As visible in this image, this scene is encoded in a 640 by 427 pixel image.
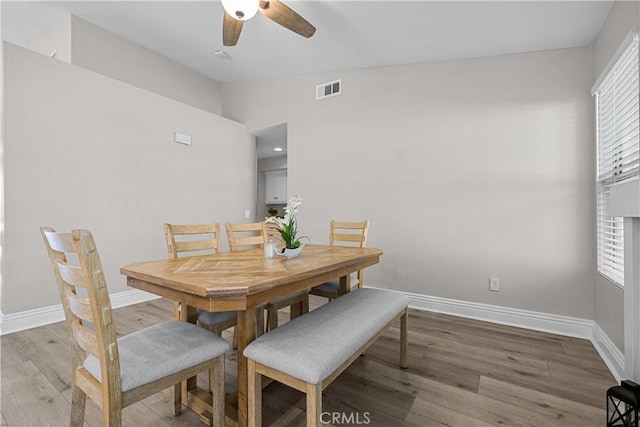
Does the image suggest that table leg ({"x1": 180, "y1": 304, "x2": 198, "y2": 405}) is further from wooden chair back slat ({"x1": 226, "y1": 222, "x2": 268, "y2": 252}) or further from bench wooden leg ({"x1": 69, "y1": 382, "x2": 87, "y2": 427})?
wooden chair back slat ({"x1": 226, "y1": 222, "x2": 268, "y2": 252})

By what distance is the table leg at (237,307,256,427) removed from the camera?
1.31 m

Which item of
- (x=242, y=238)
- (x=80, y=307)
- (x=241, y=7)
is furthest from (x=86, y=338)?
(x=241, y=7)

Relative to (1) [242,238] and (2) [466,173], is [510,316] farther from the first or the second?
(1) [242,238]

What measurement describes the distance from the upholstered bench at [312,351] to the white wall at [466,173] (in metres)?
1.81

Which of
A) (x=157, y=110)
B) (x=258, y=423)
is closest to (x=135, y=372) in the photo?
(x=258, y=423)

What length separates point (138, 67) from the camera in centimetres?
380

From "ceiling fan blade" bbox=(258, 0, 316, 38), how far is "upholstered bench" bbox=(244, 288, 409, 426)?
2094 millimetres

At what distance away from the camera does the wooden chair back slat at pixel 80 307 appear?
104 centimetres

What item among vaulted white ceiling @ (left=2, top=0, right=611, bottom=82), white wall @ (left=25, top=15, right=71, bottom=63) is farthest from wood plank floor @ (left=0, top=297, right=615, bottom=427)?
white wall @ (left=25, top=15, right=71, bottom=63)

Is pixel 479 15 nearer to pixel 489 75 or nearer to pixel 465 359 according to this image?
pixel 489 75

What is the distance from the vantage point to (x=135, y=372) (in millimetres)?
1074

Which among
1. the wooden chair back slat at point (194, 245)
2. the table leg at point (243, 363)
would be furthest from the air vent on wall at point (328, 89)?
the table leg at point (243, 363)

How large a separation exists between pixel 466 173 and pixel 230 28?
2.57 metres

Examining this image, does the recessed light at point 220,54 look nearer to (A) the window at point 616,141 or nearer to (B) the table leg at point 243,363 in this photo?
(B) the table leg at point 243,363
